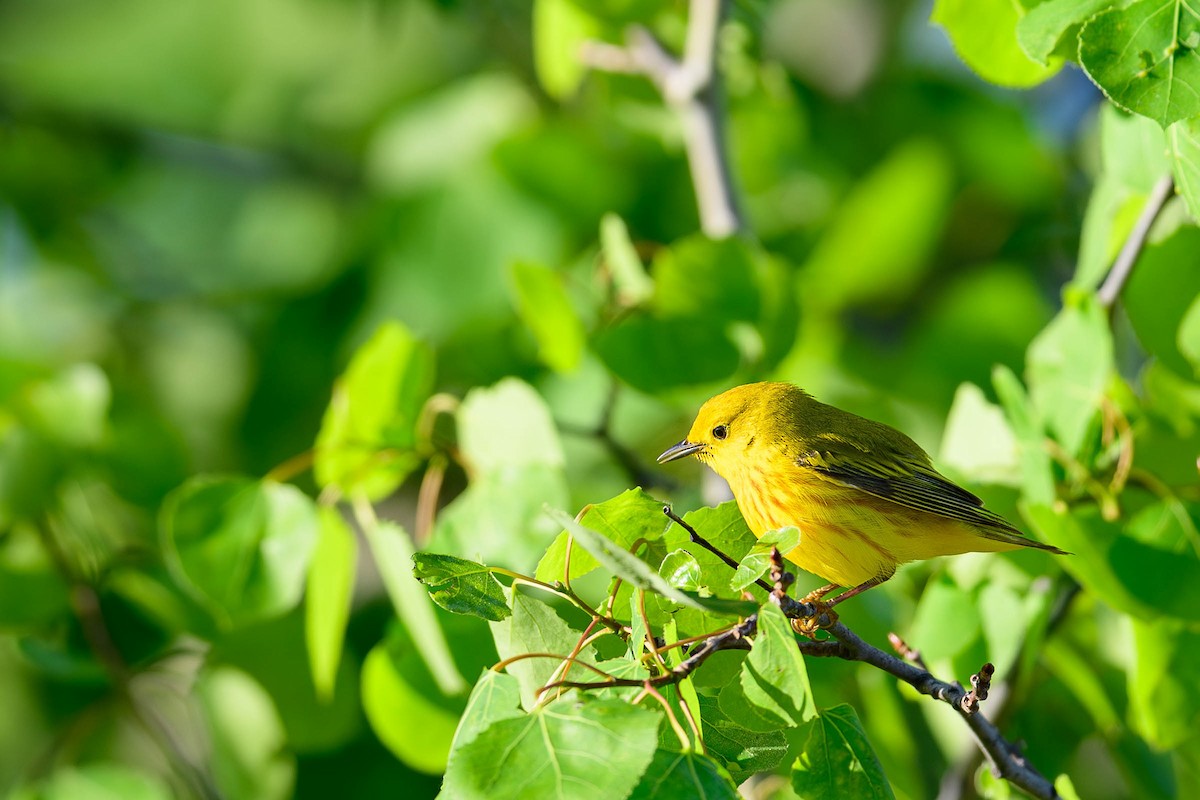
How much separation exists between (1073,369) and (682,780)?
100cm

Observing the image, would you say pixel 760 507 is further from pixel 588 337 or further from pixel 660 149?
pixel 660 149

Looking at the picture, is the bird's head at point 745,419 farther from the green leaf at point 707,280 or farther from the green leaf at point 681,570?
the green leaf at point 681,570

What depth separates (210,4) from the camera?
249 inches

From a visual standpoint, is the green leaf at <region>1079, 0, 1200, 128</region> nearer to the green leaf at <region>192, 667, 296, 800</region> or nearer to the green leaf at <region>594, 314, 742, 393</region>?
the green leaf at <region>594, 314, 742, 393</region>

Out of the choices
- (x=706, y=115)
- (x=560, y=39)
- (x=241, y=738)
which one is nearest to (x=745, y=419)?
(x=706, y=115)

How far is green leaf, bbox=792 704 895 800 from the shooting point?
126 cm

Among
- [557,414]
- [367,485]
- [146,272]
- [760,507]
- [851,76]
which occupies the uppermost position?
[851,76]

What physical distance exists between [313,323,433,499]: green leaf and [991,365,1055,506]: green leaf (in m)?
0.98

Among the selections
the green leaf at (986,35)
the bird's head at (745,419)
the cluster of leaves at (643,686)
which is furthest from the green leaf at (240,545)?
the green leaf at (986,35)

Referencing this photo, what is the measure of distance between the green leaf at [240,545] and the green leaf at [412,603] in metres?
0.14

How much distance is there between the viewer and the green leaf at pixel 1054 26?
1.40 meters

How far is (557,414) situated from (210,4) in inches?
163

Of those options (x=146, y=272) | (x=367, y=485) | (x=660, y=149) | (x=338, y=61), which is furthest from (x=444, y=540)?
(x=338, y=61)

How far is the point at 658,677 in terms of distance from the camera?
1.19 m
